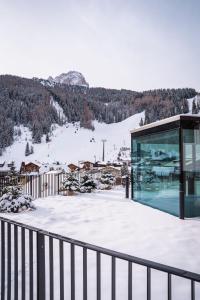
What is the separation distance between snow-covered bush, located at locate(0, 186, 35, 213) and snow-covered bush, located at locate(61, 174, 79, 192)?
14.4 feet

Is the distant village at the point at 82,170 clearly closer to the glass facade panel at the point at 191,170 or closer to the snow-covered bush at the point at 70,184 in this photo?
the snow-covered bush at the point at 70,184

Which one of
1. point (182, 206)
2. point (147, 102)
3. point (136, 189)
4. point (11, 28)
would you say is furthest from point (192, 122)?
point (147, 102)

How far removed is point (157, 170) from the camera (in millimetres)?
10820

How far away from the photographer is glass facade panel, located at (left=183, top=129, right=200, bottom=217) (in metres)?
9.03

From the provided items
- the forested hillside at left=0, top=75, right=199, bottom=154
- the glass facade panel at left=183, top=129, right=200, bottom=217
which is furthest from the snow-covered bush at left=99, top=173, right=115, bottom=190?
the forested hillside at left=0, top=75, right=199, bottom=154

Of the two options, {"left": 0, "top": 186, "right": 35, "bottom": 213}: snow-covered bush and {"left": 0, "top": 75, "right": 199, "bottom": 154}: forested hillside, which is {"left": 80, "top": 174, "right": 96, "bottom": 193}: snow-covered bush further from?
{"left": 0, "top": 75, "right": 199, "bottom": 154}: forested hillside

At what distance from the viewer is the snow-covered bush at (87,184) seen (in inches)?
629

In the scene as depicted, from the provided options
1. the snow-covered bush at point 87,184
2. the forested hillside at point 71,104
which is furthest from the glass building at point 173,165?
the forested hillside at point 71,104

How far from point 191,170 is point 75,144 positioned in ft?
371

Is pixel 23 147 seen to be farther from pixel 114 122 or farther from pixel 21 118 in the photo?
pixel 114 122

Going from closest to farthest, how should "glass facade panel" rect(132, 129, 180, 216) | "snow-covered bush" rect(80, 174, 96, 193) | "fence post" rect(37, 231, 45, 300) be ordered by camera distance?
"fence post" rect(37, 231, 45, 300)
"glass facade panel" rect(132, 129, 180, 216)
"snow-covered bush" rect(80, 174, 96, 193)

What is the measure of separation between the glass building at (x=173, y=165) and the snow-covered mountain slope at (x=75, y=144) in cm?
8513

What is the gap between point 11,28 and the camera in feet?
34.7

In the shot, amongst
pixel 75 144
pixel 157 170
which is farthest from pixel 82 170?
pixel 75 144
